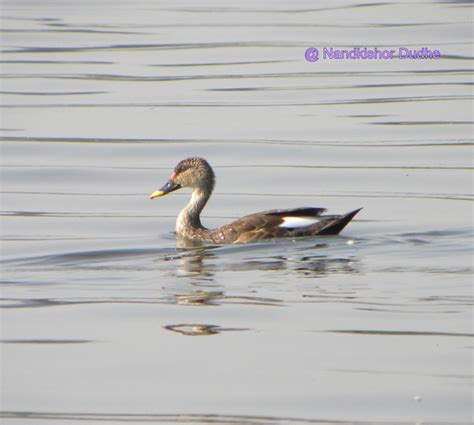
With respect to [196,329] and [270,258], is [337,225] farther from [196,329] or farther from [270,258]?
[196,329]

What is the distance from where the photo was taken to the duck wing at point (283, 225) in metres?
13.5

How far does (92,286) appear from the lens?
451 inches

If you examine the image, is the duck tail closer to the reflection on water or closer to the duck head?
the reflection on water

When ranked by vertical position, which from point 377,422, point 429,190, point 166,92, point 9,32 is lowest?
point 377,422

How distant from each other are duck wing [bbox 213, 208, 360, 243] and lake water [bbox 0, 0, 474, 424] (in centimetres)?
15

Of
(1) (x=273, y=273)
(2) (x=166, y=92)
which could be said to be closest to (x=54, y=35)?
(2) (x=166, y=92)

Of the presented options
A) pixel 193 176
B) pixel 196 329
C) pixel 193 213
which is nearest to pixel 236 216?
pixel 193 176

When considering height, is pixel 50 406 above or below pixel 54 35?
below

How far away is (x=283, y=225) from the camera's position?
44.4 feet

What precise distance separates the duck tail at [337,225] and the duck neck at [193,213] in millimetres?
1514

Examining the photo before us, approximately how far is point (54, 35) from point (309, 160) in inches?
598

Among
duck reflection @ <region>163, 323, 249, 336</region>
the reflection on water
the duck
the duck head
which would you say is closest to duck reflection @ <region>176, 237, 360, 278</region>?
the reflection on water

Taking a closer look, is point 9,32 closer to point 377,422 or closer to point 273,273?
point 273,273

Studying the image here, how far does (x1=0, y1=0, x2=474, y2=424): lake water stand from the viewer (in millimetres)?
8430
